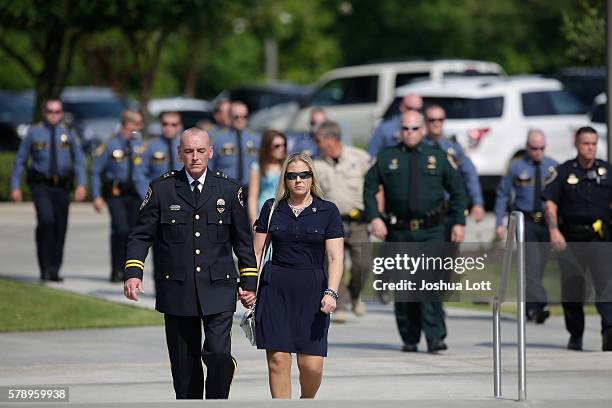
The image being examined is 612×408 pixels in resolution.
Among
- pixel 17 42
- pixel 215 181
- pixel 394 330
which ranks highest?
pixel 17 42

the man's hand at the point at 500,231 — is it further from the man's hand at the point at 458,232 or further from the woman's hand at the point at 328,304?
the woman's hand at the point at 328,304

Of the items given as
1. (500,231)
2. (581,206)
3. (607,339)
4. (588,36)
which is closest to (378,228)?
(581,206)

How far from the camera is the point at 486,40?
5228 cm

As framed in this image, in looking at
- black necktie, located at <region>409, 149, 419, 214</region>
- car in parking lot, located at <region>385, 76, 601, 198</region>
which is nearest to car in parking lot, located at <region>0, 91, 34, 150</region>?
car in parking lot, located at <region>385, 76, 601, 198</region>

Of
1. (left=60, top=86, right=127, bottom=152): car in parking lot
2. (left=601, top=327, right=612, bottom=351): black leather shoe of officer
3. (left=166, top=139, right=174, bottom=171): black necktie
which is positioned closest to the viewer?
(left=601, top=327, right=612, bottom=351): black leather shoe of officer

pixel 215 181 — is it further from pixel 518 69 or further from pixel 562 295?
pixel 518 69

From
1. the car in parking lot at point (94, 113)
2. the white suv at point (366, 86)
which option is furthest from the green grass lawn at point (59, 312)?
the car in parking lot at point (94, 113)

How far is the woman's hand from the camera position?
8.92 m

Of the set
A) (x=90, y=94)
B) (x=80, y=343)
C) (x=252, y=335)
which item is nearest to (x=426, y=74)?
(x=90, y=94)

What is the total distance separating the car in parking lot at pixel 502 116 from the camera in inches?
910

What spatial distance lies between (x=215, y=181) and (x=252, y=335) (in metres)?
0.93

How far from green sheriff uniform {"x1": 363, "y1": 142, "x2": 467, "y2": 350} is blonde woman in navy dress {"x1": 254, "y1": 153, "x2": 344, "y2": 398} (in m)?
3.02

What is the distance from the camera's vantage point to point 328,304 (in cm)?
892

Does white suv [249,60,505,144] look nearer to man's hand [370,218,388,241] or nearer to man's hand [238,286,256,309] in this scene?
man's hand [370,218,388,241]
